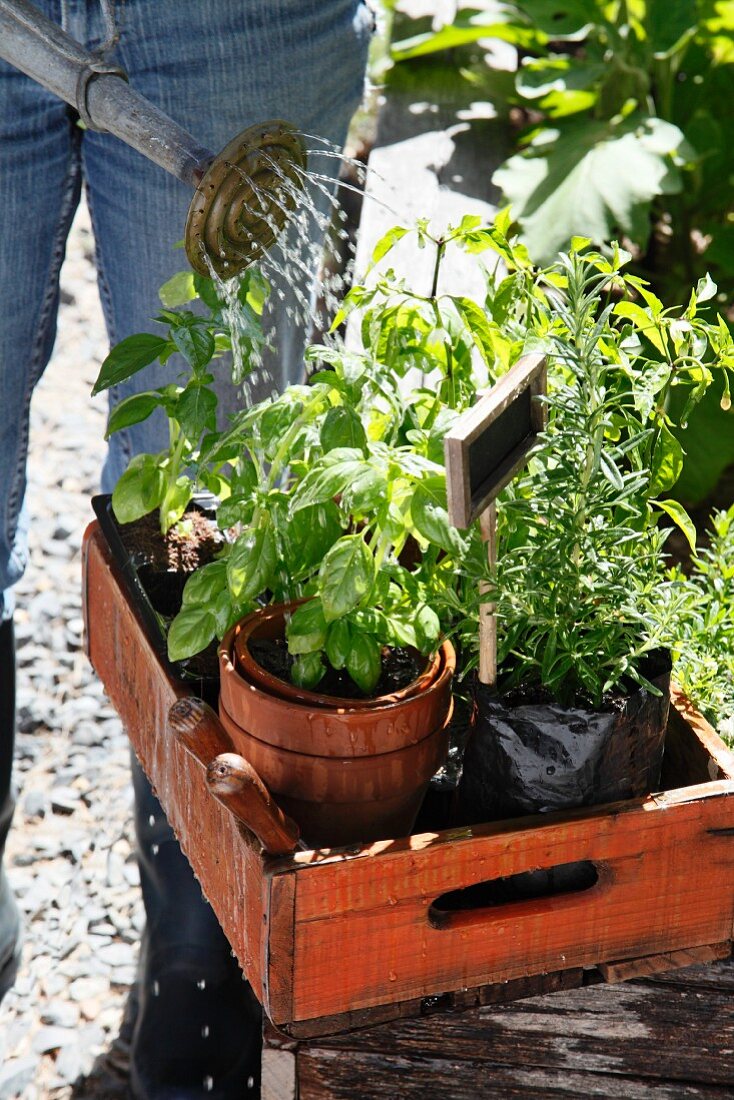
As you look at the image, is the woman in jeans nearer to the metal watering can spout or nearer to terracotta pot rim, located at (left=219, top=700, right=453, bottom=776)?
the metal watering can spout

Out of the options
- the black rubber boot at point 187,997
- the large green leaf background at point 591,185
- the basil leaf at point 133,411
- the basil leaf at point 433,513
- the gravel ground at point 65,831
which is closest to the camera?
the basil leaf at point 433,513

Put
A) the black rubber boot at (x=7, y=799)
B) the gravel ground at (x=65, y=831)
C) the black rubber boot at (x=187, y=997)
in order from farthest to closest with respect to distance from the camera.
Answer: the gravel ground at (x=65, y=831) → the black rubber boot at (x=7, y=799) → the black rubber boot at (x=187, y=997)

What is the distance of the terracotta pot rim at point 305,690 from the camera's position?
1.05 m

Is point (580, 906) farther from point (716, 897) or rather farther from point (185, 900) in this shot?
point (185, 900)

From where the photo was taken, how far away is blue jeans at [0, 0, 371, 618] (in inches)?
55.9

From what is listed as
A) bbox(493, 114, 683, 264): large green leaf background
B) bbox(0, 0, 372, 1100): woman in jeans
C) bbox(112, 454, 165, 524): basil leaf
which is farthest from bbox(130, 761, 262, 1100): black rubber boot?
bbox(493, 114, 683, 264): large green leaf background

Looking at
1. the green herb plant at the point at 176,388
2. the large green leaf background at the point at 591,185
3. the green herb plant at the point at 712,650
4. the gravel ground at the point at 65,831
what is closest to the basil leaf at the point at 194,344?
the green herb plant at the point at 176,388

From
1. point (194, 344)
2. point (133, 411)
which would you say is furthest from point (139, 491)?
point (194, 344)

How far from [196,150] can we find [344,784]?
0.53 meters

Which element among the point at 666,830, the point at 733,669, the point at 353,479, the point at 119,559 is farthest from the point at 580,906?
the point at 119,559

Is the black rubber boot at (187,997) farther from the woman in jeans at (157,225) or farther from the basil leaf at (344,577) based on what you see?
the basil leaf at (344,577)

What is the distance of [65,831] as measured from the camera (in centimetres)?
224

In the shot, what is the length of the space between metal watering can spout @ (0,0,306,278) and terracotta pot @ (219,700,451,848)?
0.41m

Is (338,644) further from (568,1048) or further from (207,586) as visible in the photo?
(568,1048)
